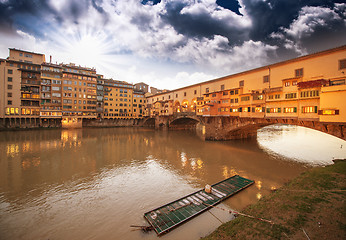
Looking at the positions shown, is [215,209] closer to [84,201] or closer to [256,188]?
[256,188]

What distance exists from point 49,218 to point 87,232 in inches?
136

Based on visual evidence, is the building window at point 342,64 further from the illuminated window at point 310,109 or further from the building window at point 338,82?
the illuminated window at point 310,109

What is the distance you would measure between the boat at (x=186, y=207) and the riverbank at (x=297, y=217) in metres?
2.11

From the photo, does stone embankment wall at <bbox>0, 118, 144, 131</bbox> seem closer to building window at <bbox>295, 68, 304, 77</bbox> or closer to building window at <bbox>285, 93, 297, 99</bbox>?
building window at <bbox>285, 93, 297, 99</bbox>

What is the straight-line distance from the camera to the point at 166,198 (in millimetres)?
12234

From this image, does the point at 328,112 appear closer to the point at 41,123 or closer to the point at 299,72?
the point at 299,72

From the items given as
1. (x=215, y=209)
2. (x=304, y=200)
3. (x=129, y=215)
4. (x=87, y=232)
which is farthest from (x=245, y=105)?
(x=87, y=232)

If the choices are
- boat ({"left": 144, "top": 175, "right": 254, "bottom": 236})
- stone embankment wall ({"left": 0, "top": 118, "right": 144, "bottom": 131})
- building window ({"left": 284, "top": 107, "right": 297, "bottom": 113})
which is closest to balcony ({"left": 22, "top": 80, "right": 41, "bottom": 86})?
stone embankment wall ({"left": 0, "top": 118, "right": 144, "bottom": 131})

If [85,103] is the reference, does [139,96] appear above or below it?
above

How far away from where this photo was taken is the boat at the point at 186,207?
8.99 meters

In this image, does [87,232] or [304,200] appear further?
[304,200]

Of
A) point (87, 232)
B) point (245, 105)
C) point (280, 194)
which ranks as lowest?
point (87, 232)

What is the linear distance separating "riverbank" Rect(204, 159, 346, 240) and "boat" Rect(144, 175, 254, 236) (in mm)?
2111

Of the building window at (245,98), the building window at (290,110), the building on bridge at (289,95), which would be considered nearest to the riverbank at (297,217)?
the building on bridge at (289,95)
